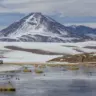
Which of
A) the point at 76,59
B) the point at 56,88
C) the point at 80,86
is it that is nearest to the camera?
the point at 56,88

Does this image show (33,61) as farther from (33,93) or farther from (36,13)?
(36,13)

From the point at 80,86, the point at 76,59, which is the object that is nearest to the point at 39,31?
the point at 76,59

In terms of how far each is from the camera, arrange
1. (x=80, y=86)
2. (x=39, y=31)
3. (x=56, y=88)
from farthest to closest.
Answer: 1. (x=39, y=31)
2. (x=80, y=86)
3. (x=56, y=88)

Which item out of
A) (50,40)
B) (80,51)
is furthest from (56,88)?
(50,40)

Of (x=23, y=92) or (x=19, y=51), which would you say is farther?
(x=19, y=51)

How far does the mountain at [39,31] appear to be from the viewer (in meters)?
84.5

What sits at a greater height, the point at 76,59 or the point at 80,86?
the point at 80,86

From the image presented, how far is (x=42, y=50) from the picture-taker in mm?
68375

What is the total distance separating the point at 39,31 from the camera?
91062 mm

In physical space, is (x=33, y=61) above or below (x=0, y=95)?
below

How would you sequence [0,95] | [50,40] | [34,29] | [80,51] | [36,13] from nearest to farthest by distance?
1. [0,95]
2. [80,51]
3. [50,40]
4. [34,29]
5. [36,13]

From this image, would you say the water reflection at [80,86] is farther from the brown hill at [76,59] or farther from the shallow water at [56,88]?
the brown hill at [76,59]

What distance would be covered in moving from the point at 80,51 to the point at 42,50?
5.34 m

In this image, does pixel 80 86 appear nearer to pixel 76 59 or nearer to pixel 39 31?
pixel 76 59
